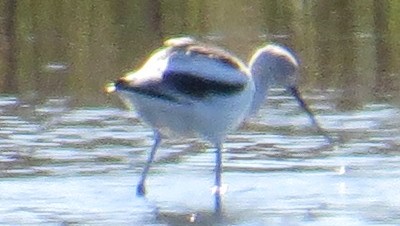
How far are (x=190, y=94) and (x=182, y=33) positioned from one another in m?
7.51

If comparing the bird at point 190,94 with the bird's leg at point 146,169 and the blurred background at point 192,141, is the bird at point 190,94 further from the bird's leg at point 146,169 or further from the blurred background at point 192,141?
the blurred background at point 192,141

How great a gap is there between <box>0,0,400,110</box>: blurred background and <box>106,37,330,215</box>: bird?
267 cm

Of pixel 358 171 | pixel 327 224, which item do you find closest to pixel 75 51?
pixel 358 171

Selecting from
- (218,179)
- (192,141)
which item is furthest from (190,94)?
(192,141)

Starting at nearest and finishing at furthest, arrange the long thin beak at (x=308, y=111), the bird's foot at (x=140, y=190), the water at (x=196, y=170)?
the water at (x=196, y=170), the bird's foot at (x=140, y=190), the long thin beak at (x=308, y=111)

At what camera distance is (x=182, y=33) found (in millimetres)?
16312

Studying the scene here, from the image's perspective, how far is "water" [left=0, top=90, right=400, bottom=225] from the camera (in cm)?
845

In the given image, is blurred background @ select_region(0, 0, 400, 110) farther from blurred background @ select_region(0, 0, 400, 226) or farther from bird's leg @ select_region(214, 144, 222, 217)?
bird's leg @ select_region(214, 144, 222, 217)

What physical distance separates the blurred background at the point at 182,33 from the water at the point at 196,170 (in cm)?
83

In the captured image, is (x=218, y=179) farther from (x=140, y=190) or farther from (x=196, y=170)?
(x=196, y=170)

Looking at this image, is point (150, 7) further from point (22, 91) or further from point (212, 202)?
point (212, 202)

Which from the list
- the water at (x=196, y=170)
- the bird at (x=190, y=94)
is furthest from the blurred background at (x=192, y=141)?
the bird at (x=190, y=94)

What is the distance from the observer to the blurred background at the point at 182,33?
12.9m

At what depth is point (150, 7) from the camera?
61.0ft
